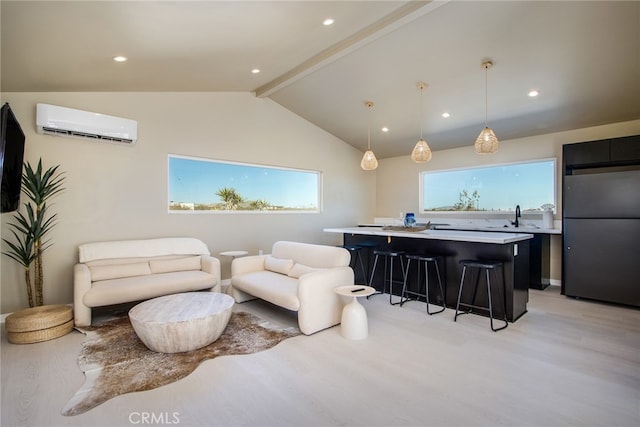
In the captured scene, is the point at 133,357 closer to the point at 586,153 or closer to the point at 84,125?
the point at 84,125

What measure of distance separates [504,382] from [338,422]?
1270 mm

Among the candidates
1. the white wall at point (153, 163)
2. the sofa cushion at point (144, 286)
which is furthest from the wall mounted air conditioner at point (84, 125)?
the sofa cushion at point (144, 286)

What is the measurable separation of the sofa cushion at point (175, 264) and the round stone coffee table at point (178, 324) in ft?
3.73

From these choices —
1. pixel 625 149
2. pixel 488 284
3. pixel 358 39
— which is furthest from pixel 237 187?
pixel 625 149

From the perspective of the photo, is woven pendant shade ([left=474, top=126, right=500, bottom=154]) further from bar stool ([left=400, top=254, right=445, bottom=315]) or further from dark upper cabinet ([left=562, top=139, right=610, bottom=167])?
dark upper cabinet ([left=562, top=139, right=610, bottom=167])

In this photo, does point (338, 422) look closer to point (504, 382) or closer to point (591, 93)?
point (504, 382)

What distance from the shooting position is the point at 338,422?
180cm

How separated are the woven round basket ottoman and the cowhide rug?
0.22 metres

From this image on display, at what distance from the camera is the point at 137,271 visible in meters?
3.81

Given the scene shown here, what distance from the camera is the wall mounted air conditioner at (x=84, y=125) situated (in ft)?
11.2

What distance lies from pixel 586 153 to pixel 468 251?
230 cm

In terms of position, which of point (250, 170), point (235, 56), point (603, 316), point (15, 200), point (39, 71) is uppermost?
point (235, 56)

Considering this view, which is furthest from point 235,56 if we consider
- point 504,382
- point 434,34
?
point 504,382

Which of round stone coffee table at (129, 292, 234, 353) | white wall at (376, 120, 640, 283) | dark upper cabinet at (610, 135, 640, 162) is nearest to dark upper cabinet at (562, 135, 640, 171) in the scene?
dark upper cabinet at (610, 135, 640, 162)
